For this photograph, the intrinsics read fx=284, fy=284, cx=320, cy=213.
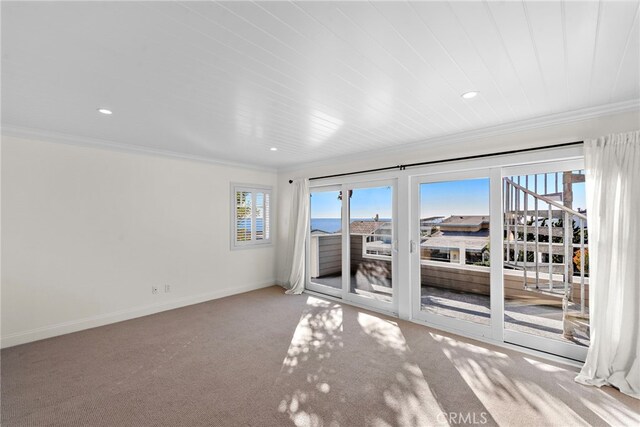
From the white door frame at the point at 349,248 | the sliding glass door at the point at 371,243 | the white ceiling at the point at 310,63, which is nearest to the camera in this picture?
the white ceiling at the point at 310,63

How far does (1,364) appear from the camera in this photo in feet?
8.88

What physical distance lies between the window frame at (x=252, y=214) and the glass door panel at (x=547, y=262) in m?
4.00

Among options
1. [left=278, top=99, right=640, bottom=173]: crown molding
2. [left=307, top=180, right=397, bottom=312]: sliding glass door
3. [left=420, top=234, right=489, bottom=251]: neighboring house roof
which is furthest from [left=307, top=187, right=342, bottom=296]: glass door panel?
[left=420, top=234, right=489, bottom=251]: neighboring house roof

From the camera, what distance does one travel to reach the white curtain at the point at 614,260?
2.30 metres

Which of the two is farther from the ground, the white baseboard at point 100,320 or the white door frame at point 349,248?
the white door frame at point 349,248

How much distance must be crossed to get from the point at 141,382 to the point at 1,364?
154 centimetres

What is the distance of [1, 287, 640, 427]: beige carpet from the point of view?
2.02 m

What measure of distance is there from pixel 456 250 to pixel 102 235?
4.54 m

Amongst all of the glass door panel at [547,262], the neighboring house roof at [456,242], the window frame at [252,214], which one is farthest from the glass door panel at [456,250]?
the window frame at [252,214]

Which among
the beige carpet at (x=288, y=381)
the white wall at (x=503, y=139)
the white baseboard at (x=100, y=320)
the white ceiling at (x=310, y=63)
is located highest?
the white ceiling at (x=310, y=63)

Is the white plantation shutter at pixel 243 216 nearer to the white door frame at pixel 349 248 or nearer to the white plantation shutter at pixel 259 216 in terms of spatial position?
the white plantation shutter at pixel 259 216

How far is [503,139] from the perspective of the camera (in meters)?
3.08

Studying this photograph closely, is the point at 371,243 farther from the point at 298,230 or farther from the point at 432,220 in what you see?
the point at 298,230

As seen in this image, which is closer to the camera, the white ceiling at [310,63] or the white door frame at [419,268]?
the white ceiling at [310,63]
